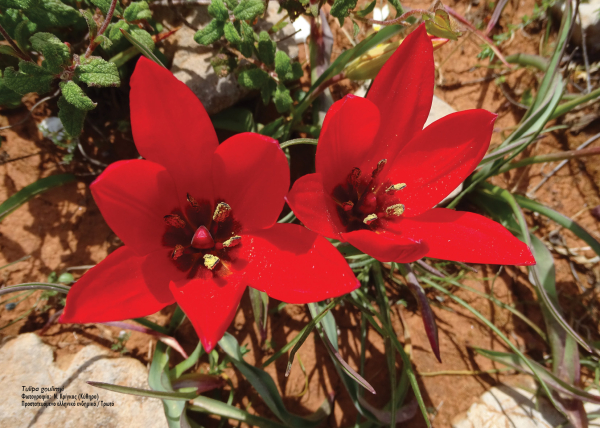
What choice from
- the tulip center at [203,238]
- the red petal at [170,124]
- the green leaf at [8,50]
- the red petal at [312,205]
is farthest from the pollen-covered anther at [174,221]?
the green leaf at [8,50]

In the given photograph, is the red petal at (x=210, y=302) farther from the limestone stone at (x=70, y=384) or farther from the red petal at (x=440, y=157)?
the limestone stone at (x=70, y=384)

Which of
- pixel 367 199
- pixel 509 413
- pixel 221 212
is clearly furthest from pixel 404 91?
pixel 509 413

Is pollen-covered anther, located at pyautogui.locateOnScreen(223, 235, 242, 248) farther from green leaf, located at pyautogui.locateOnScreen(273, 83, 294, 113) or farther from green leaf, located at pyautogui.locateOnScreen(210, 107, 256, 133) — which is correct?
green leaf, located at pyautogui.locateOnScreen(210, 107, 256, 133)

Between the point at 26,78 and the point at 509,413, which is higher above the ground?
the point at 26,78

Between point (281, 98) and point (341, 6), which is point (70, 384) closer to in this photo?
point (281, 98)

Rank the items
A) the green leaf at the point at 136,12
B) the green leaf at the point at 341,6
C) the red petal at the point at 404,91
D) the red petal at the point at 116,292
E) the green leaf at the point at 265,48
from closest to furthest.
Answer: the red petal at the point at 116,292 → the red petal at the point at 404,91 → the green leaf at the point at 341,6 → the green leaf at the point at 136,12 → the green leaf at the point at 265,48

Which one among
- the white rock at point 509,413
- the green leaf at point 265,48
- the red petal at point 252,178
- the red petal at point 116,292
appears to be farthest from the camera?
the white rock at point 509,413

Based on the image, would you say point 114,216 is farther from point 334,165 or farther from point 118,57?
point 118,57
